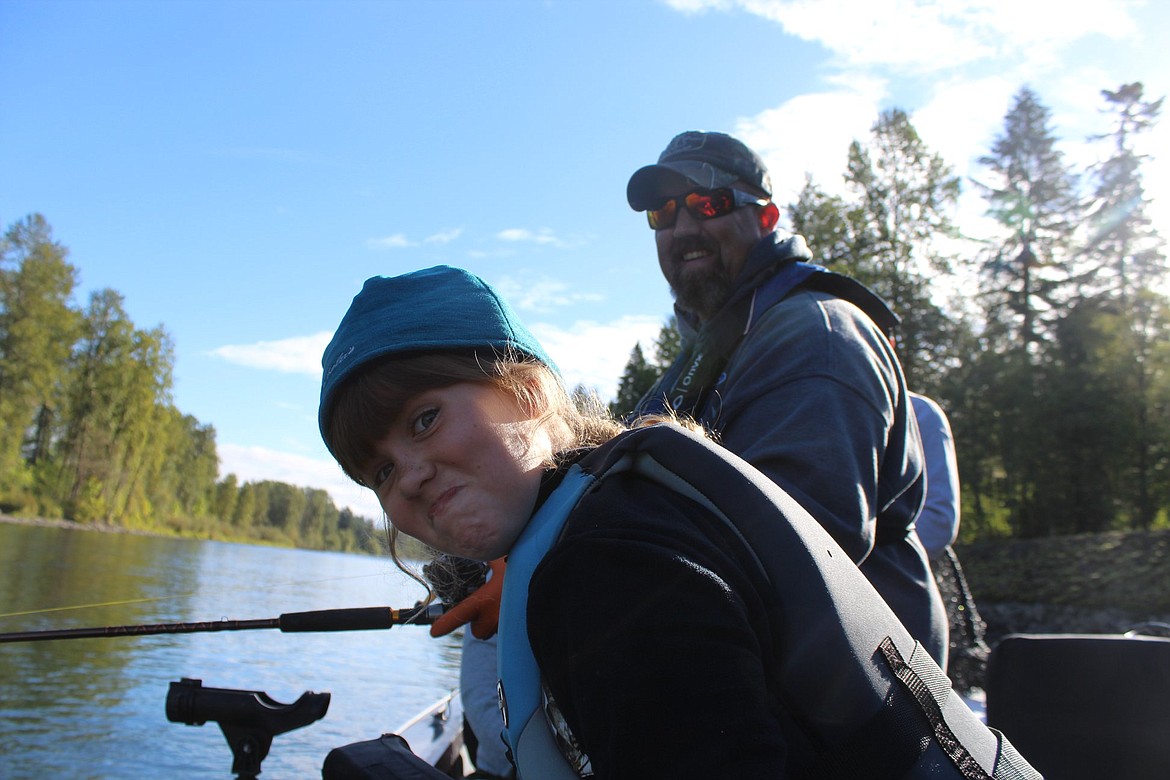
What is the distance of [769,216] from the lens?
3299 millimetres

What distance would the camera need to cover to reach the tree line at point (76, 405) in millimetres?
45250

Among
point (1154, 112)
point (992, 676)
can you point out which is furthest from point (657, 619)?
point (1154, 112)

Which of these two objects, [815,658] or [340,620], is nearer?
[815,658]

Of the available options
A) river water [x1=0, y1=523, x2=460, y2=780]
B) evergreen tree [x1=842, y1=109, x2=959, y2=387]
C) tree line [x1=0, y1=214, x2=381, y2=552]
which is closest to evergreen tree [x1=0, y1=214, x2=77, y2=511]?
tree line [x1=0, y1=214, x2=381, y2=552]

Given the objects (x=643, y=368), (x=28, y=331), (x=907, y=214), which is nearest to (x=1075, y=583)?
(x=907, y=214)

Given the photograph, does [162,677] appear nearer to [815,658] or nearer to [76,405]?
[815,658]

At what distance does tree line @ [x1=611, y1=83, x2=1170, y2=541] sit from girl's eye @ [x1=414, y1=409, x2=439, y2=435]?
23262 mm

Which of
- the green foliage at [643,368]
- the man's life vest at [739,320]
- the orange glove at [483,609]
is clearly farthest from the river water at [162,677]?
the green foliage at [643,368]

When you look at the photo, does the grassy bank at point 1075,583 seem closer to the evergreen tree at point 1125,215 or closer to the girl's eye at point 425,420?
the evergreen tree at point 1125,215

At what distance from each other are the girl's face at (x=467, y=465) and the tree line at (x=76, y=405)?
4418cm

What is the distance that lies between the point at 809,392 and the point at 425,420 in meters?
0.99

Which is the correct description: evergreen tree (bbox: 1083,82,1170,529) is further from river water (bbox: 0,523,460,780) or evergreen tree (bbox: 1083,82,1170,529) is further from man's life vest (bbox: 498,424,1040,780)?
man's life vest (bbox: 498,424,1040,780)

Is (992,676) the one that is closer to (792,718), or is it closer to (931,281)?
(792,718)

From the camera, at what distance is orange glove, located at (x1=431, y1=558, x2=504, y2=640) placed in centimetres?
195
